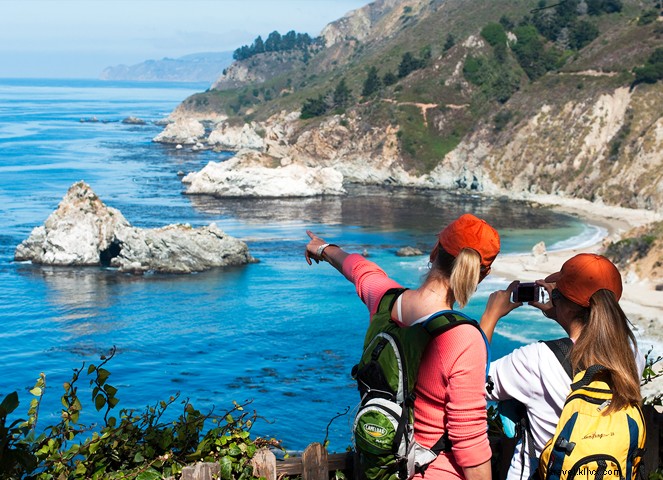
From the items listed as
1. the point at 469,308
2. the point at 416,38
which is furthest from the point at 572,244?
the point at 416,38

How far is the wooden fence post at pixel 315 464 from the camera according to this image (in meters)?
4.41

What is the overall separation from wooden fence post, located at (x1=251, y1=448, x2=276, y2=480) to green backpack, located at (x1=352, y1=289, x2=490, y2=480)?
855mm

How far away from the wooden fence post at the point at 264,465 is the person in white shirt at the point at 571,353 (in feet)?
4.00

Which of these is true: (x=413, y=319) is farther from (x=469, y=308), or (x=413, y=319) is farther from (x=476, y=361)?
(x=469, y=308)

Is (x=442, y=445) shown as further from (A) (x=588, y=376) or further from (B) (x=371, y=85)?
(B) (x=371, y=85)

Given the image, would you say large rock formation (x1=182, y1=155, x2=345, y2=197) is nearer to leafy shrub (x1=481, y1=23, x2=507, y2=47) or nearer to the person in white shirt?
leafy shrub (x1=481, y1=23, x2=507, y2=47)

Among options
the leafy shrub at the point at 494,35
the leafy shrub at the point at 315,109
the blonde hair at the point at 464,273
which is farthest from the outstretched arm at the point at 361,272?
the leafy shrub at the point at 315,109

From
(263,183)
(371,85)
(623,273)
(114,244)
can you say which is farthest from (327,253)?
(371,85)

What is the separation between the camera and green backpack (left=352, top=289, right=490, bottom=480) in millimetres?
3580

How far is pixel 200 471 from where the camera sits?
422cm

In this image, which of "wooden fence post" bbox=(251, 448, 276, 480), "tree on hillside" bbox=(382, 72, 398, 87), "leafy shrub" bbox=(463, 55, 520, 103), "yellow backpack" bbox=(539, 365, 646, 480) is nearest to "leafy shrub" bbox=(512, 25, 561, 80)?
"leafy shrub" bbox=(463, 55, 520, 103)

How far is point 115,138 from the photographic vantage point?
14725cm

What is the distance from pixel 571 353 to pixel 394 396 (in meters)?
0.81

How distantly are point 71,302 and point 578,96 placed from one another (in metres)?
63.3
